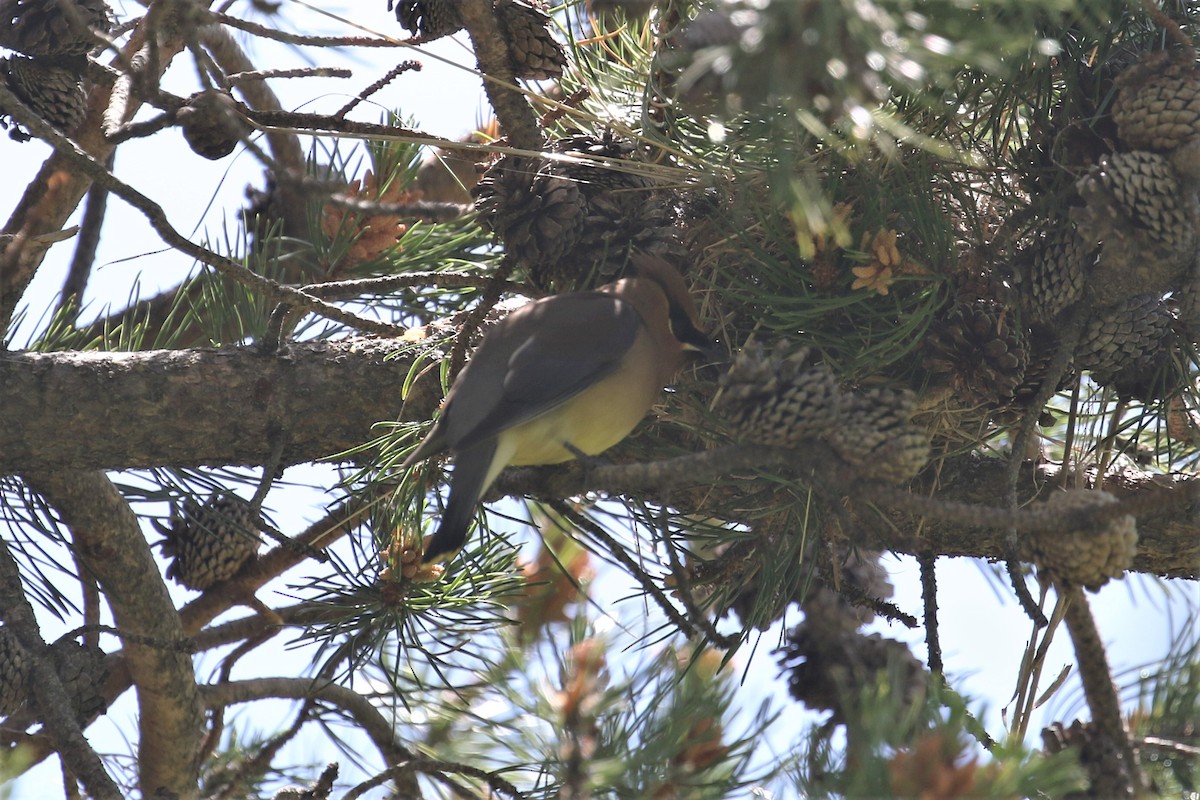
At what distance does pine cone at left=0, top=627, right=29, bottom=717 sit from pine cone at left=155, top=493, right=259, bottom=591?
0.58 m

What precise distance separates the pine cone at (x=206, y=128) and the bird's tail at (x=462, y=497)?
797 millimetres

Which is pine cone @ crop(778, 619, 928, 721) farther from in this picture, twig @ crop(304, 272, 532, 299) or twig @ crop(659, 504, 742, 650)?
twig @ crop(304, 272, 532, 299)

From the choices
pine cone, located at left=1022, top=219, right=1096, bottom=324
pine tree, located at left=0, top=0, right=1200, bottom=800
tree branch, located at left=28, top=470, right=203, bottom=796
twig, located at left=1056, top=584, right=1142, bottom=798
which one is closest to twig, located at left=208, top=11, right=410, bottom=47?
pine tree, located at left=0, top=0, right=1200, bottom=800

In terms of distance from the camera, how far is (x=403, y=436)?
2.59 metres

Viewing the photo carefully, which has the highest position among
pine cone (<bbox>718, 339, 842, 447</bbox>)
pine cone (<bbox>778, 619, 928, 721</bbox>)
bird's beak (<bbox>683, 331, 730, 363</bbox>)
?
bird's beak (<bbox>683, 331, 730, 363</bbox>)

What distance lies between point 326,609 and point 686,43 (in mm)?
1743

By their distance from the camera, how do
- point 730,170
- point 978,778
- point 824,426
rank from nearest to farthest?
point 978,778, point 824,426, point 730,170

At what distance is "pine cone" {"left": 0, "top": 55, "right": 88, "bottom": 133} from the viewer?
268cm

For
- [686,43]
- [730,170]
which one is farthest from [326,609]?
[686,43]

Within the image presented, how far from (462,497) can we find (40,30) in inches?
56.3

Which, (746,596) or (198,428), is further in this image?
(746,596)

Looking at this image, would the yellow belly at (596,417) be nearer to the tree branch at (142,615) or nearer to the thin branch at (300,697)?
the thin branch at (300,697)

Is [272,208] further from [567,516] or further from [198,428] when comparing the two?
[567,516]

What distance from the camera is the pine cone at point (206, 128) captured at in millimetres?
2078
